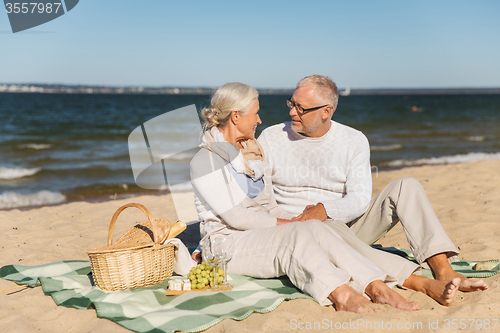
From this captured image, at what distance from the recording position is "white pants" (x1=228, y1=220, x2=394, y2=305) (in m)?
2.77

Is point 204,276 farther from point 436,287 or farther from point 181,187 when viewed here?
point 181,187

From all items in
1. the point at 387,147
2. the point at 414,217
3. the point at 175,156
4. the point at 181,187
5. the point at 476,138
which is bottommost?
the point at 476,138

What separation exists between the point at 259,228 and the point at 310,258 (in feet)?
1.89

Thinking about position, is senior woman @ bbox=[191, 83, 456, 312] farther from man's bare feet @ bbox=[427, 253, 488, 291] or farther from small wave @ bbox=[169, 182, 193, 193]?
small wave @ bbox=[169, 182, 193, 193]

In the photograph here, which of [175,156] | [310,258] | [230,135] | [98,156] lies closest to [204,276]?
[310,258]

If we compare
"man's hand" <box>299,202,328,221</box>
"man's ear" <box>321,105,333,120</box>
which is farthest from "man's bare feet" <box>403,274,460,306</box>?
"man's ear" <box>321,105,333,120</box>

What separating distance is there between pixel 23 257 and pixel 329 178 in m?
3.04

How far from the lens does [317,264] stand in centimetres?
278

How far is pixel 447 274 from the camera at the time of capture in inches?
122

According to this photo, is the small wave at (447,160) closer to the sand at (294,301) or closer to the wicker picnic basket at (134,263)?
the sand at (294,301)

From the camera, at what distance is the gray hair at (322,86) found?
372 cm

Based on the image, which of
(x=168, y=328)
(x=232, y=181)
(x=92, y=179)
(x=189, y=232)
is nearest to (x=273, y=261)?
(x=232, y=181)

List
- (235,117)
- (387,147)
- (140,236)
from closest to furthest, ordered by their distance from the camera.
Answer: (235,117) → (140,236) → (387,147)

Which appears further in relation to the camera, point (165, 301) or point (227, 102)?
point (227, 102)
